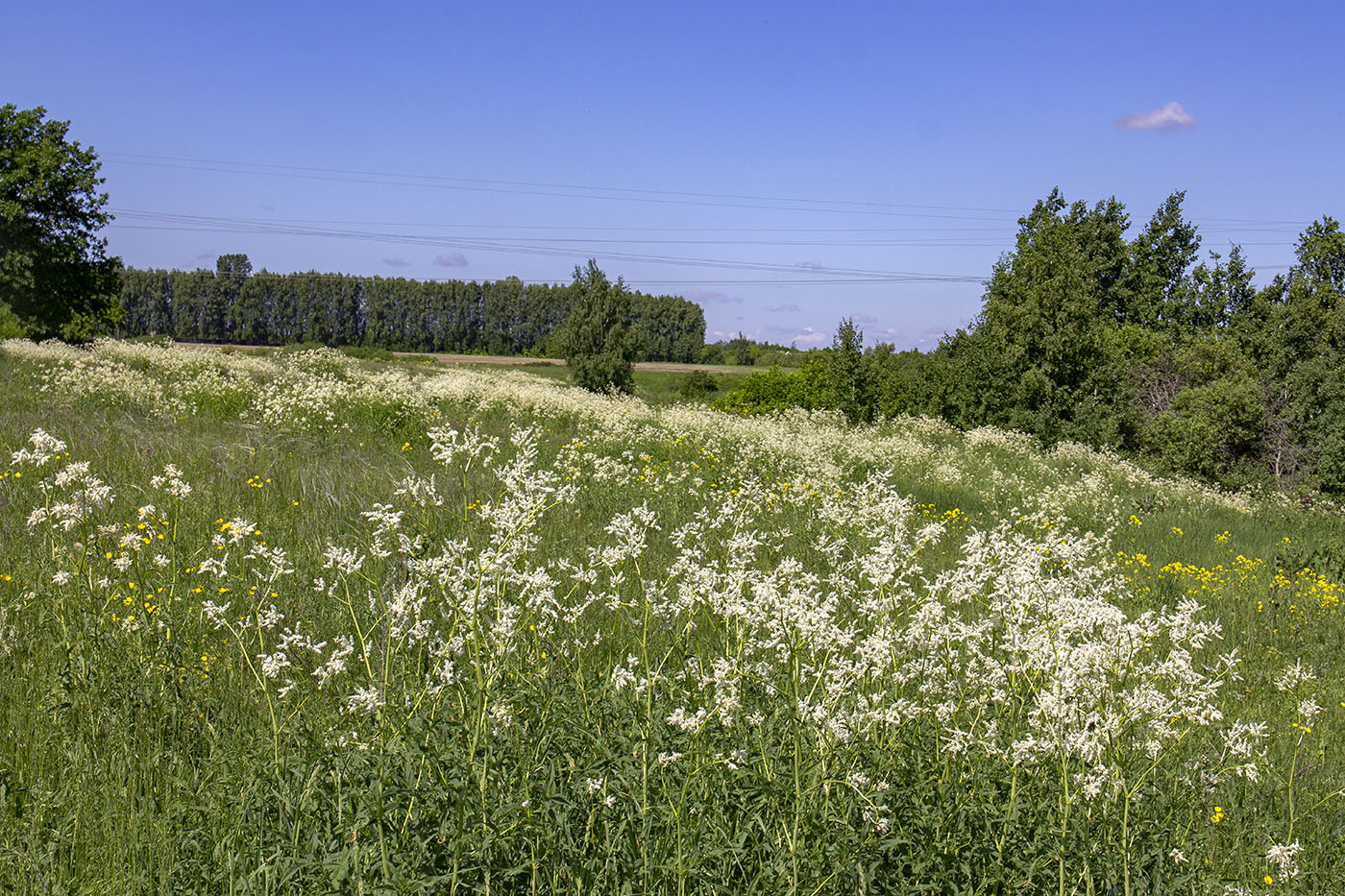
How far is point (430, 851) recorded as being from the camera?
1.95m

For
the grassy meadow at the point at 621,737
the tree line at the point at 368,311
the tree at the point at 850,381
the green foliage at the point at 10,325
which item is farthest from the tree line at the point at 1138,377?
the tree line at the point at 368,311

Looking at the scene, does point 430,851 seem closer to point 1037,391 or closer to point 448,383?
point 448,383

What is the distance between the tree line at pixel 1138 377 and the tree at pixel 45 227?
1333 inches

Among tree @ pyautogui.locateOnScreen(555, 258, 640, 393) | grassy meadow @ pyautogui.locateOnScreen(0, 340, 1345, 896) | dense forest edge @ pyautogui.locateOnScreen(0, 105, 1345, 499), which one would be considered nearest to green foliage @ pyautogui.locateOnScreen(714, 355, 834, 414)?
dense forest edge @ pyautogui.locateOnScreen(0, 105, 1345, 499)

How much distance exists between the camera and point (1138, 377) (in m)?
29.3

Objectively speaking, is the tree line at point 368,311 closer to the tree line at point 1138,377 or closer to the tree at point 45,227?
the tree at point 45,227

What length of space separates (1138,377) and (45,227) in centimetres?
4656

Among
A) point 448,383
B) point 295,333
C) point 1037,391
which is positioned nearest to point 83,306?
point 448,383

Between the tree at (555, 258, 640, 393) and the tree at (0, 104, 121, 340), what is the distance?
75.3 ft

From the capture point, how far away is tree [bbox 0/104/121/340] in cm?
3338

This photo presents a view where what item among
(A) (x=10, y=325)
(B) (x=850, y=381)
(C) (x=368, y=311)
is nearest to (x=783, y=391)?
(B) (x=850, y=381)

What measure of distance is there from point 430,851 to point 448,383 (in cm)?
1392

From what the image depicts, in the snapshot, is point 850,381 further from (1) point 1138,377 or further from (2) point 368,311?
(2) point 368,311

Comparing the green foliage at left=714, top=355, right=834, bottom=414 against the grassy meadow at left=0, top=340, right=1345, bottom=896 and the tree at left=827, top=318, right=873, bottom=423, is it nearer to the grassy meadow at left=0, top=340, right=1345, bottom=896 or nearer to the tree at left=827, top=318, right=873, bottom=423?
the tree at left=827, top=318, right=873, bottom=423
